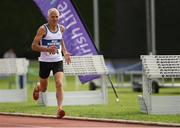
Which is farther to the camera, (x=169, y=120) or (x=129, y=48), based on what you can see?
(x=129, y=48)

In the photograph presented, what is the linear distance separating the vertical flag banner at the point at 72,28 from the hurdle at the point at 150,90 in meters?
3.27

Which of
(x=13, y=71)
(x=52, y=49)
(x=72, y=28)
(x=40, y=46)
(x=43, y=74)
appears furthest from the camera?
(x=13, y=71)

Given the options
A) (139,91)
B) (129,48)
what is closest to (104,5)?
(129,48)

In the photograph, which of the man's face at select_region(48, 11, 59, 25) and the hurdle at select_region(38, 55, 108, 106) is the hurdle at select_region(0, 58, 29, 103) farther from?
the man's face at select_region(48, 11, 59, 25)

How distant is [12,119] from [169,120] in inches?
118

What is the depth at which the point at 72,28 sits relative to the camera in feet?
60.4

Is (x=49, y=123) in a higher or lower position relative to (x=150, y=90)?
lower

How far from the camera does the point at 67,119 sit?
14375 millimetres

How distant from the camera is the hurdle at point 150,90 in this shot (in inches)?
597

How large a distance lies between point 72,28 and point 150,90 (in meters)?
3.85

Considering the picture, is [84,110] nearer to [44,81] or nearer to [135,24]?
[44,81]

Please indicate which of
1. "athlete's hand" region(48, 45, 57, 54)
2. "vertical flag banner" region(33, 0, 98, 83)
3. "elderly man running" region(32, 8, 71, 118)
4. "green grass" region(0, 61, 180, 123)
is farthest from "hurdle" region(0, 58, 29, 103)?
"athlete's hand" region(48, 45, 57, 54)

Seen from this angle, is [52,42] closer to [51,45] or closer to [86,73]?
[51,45]

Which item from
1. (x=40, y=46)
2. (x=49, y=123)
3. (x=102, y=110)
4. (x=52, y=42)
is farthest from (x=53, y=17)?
(x=102, y=110)
